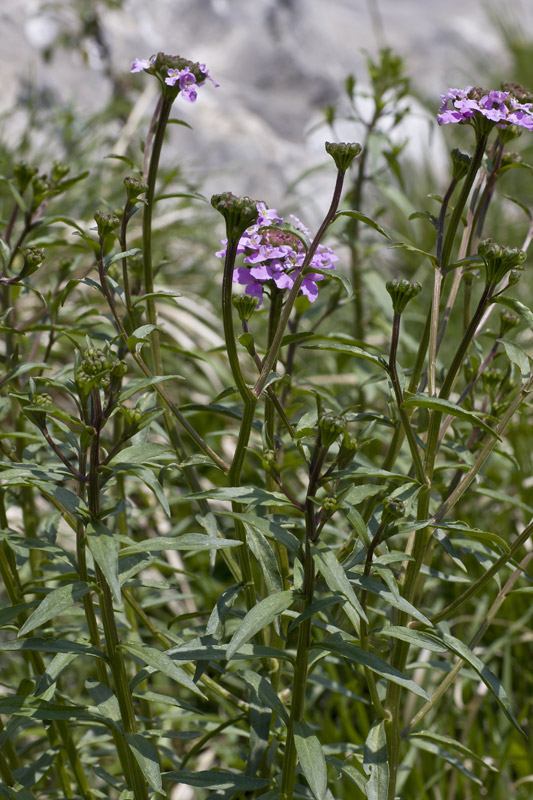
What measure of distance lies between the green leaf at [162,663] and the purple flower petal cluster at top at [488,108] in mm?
699

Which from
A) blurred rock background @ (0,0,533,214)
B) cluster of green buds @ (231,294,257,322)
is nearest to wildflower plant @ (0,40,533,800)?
cluster of green buds @ (231,294,257,322)

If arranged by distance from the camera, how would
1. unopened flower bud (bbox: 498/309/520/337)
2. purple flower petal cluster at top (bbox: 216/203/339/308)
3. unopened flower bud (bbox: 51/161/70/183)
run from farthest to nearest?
1. unopened flower bud (bbox: 51/161/70/183)
2. unopened flower bud (bbox: 498/309/520/337)
3. purple flower petal cluster at top (bbox: 216/203/339/308)

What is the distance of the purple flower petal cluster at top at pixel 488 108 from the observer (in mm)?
978

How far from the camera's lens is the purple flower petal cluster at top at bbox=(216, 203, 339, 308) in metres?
1.02

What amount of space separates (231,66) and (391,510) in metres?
5.09

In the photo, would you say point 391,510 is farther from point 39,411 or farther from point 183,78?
point 183,78

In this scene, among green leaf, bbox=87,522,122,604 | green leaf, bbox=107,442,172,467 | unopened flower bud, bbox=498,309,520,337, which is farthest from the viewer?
unopened flower bud, bbox=498,309,520,337

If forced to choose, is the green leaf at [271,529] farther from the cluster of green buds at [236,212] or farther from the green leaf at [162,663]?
the cluster of green buds at [236,212]

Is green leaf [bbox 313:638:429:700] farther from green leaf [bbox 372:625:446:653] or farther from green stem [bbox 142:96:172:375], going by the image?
green stem [bbox 142:96:172:375]

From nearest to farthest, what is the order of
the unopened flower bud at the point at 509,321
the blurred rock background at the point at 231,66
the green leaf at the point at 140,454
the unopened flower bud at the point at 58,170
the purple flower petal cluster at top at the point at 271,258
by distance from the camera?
the green leaf at the point at 140,454 < the purple flower petal cluster at top at the point at 271,258 < the unopened flower bud at the point at 509,321 < the unopened flower bud at the point at 58,170 < the blurred rock background at the point at 231,66

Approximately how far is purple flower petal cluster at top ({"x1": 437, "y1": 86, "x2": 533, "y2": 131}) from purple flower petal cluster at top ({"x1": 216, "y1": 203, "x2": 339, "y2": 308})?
0.75ft

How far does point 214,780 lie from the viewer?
1017mm

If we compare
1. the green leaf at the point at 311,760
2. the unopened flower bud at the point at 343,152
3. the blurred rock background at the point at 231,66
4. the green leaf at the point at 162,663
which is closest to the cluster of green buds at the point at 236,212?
the unopened flower bud at the point at 343,152

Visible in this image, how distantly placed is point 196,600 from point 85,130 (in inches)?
94.1
